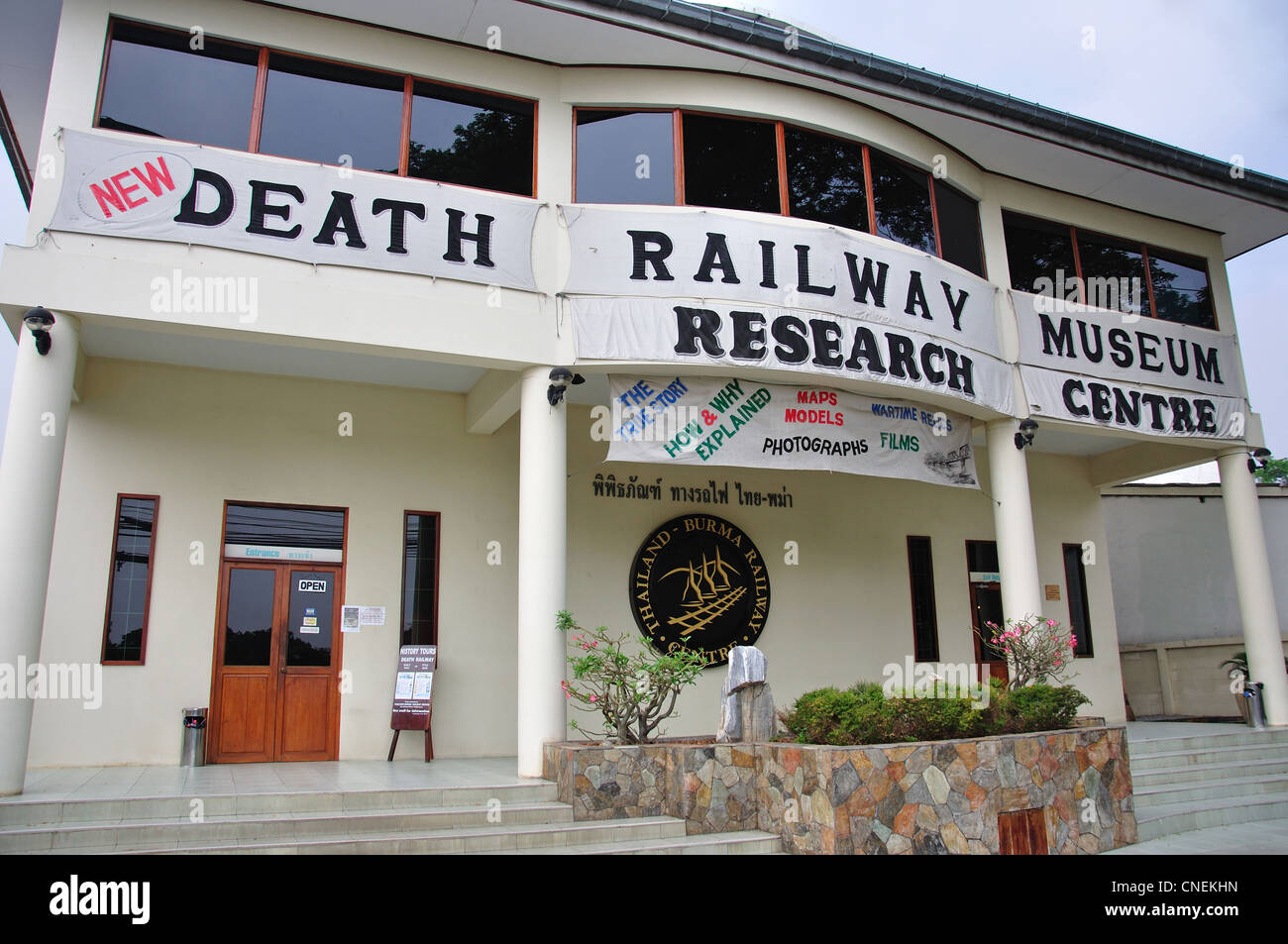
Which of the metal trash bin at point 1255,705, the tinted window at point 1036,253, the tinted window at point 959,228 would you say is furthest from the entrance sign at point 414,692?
the metal trash bin at point 1255,705

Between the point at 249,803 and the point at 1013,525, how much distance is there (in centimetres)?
891

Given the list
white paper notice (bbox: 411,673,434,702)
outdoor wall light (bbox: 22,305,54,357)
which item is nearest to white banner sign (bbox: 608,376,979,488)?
white paper notice (bbox: 411,673,434,702)

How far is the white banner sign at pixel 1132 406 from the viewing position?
40.7ft

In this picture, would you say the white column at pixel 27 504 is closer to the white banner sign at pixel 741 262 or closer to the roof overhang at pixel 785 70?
the roof overhang at pixel 785 70

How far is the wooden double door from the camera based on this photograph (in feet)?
33.4

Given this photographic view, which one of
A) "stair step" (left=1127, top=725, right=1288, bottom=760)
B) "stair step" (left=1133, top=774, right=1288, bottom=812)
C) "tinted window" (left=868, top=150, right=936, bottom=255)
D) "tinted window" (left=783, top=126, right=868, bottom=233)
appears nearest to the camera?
"stair step" (left=1133, top=774, right=1288, bottom=812)

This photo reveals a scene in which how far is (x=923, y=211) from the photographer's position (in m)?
11.7

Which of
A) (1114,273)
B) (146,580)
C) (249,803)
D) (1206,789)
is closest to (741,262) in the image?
(1114,273)

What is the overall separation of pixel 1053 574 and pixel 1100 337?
4131 millimetres

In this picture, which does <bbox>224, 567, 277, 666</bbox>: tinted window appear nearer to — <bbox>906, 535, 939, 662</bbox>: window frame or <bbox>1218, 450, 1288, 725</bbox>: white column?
<bbox>906, 535, 939, 662</bbox>: window frame

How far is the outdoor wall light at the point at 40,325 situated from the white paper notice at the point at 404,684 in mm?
4750

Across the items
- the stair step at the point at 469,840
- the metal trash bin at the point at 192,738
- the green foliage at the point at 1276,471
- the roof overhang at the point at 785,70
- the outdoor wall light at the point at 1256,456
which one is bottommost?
the stair step at the point at 469,840

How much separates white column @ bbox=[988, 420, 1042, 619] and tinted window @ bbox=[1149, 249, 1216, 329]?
3779 mm
